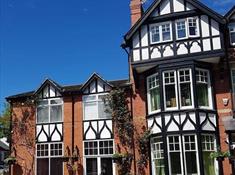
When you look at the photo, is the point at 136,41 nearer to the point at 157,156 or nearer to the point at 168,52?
the point at 168,52

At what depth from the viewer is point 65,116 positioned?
24453mm

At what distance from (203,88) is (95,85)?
23.3 feet

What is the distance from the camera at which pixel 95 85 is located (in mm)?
24375

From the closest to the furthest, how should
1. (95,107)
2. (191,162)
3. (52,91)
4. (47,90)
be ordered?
(191,162) < (95,107) < (52,91) < (47,90)

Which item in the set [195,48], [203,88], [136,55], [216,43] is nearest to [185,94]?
[203,88]

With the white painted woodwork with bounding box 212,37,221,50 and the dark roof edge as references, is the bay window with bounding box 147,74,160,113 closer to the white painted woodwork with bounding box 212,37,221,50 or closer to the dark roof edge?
the dark roof edge

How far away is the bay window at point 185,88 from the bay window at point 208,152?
6.76 ft

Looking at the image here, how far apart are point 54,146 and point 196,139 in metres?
9.51

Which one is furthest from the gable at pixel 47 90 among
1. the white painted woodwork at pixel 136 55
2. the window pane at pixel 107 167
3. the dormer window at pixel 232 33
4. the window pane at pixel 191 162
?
the dormer window at pixel 232 33

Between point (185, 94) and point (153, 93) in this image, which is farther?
point (153, 93)

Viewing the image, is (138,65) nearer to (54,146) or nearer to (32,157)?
(54,146)

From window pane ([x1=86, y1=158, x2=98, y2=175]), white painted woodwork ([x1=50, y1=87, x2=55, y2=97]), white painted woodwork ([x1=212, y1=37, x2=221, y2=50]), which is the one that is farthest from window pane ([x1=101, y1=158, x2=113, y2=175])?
white painted woodwork ([x1=212, y1=37, x2=221, y2=50])

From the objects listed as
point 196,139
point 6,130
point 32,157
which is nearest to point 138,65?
point 196,139

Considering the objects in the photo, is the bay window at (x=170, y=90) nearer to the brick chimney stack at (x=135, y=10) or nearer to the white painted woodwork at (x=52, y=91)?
the brick chimney stack at (x=135, y=10)
